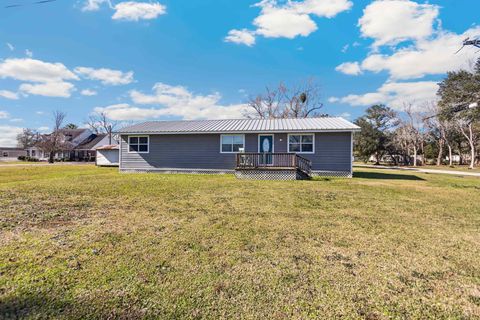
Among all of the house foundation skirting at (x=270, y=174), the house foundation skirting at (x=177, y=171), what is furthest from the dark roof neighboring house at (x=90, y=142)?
the house foundation skirting at (x=270, y=174)

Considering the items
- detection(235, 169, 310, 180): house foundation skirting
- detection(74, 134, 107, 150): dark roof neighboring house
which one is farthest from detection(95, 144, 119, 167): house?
detection(74, 134, 107, 150): dark roof neighboring house

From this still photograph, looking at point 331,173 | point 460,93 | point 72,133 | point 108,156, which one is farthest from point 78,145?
point 460,93

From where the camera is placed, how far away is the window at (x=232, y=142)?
50.3 feet

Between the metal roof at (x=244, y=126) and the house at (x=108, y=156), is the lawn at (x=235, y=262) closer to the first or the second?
the metal roof at (x=244, y=126)

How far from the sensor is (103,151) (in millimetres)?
28266

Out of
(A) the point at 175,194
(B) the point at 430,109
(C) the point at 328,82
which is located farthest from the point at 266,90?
(A) the point at 175,194

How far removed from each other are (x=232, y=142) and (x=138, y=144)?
638 centimetres

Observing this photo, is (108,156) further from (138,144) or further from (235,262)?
(235,262)

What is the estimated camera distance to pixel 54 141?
4322cm

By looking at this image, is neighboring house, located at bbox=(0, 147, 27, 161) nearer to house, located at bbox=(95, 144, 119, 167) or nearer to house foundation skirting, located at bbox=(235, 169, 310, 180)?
house, located at bbox=(95, 144, 119, 167)

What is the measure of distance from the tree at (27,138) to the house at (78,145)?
3569 millimetres

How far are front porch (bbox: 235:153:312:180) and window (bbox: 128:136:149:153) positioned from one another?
6948 millimetres

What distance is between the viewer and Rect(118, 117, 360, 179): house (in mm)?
13484

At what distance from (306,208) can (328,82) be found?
105 feet
